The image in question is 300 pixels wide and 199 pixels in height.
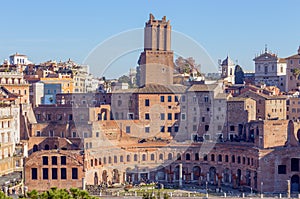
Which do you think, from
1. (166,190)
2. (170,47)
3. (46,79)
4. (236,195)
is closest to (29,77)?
(46,79)

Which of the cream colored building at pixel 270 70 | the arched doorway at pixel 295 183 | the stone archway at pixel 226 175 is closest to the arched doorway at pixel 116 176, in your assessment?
the stone archway at pixel 226 175

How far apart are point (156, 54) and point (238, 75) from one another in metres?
31.2

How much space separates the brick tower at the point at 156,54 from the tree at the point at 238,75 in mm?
28637

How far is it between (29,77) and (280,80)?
29450 mm

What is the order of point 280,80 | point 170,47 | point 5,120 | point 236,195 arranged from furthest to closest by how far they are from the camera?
1. point 280,80
2. point 170,47
3. point 5,120
4. point 236,195

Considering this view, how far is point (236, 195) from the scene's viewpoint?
5288 centimetres

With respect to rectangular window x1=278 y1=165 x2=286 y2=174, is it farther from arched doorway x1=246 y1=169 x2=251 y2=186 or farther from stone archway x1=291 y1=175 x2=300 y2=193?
arched doorway x1=246 y1=169 x2=251 y2=186

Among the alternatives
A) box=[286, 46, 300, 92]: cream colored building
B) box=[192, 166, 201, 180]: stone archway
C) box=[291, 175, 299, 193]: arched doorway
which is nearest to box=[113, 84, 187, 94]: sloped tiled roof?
box=[192, 166, 201, 180]: stone archway

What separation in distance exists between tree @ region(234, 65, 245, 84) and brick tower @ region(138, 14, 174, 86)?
28.6 m

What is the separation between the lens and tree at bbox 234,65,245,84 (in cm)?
9600

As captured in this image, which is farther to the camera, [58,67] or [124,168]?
[58,67]

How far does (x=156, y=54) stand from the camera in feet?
224

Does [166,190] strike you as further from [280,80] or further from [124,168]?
[280,80]

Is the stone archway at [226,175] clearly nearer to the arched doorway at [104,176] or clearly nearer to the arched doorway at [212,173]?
the arched doorway at [212,173]
